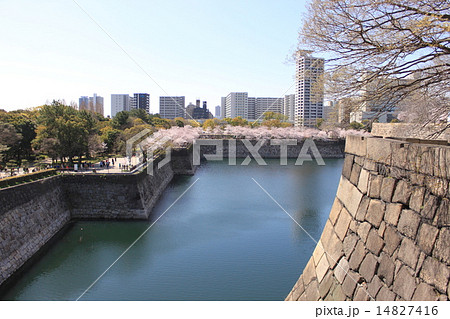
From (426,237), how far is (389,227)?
41 cm

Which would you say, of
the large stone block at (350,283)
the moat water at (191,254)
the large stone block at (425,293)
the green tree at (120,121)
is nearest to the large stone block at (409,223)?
the large stone block at (425,293)

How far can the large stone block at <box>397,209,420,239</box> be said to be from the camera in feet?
8.08

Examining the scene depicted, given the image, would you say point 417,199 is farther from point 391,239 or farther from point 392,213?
point 391,239

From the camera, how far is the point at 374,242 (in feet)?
9.54

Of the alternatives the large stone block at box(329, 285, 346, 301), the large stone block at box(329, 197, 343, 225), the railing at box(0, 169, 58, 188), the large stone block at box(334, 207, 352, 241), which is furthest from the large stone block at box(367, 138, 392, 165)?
the railing at box(0, 169, 58, 188)

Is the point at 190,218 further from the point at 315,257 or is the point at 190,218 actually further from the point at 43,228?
the point at 315,257

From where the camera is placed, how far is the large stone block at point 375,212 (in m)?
2.89

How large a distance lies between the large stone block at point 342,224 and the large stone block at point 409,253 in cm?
87

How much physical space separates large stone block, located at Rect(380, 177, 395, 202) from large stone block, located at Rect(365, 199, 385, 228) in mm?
64

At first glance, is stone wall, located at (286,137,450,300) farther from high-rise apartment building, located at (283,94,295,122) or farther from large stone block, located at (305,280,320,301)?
high-rise apartment building, located at (283,94,295,122)

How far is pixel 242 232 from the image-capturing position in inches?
530

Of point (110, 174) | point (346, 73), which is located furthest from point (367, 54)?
point (110, 174)

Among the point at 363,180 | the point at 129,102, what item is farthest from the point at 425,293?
the point at 129,102

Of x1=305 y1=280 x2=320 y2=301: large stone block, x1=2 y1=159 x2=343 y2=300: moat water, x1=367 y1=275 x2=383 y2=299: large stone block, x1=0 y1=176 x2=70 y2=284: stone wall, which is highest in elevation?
x1=367 y1=275 x2=383 y2=299: large stone block
